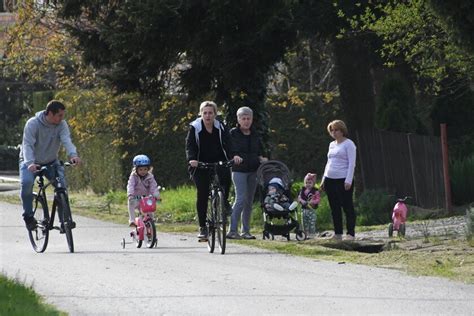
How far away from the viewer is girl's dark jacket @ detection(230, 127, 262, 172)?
55.1ft

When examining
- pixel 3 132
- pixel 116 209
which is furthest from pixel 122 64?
pixel 3 132

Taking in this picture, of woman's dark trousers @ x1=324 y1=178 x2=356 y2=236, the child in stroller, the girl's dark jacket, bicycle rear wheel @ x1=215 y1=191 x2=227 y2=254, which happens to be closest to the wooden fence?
the child in stroller

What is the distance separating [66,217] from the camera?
1508 cm

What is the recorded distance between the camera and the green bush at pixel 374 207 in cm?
2169

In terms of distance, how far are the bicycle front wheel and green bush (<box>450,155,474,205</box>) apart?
927 centimetres

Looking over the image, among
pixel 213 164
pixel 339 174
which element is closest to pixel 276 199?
pixel 339 174

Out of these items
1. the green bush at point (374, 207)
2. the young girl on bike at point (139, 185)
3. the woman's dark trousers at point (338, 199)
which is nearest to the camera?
the young girl on bike at point (139, 185)

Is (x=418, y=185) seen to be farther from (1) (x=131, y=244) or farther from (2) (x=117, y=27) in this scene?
(1) (x=131, y=244)

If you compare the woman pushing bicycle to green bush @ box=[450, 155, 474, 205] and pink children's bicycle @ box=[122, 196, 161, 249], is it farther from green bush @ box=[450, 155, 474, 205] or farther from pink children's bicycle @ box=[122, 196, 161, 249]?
green bush @ box=[450, 155, 474, 205]

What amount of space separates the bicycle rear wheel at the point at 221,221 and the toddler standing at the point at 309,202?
2694 mm

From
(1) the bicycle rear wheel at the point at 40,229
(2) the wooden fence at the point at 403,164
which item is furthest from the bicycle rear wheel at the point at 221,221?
(2) the wooden fence at the point at 403,164

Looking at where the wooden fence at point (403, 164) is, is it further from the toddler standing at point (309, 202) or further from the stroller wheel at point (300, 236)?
the stroller wheel at point (300, 236)

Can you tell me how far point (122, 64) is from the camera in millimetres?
22750

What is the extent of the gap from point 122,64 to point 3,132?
2591 cm
